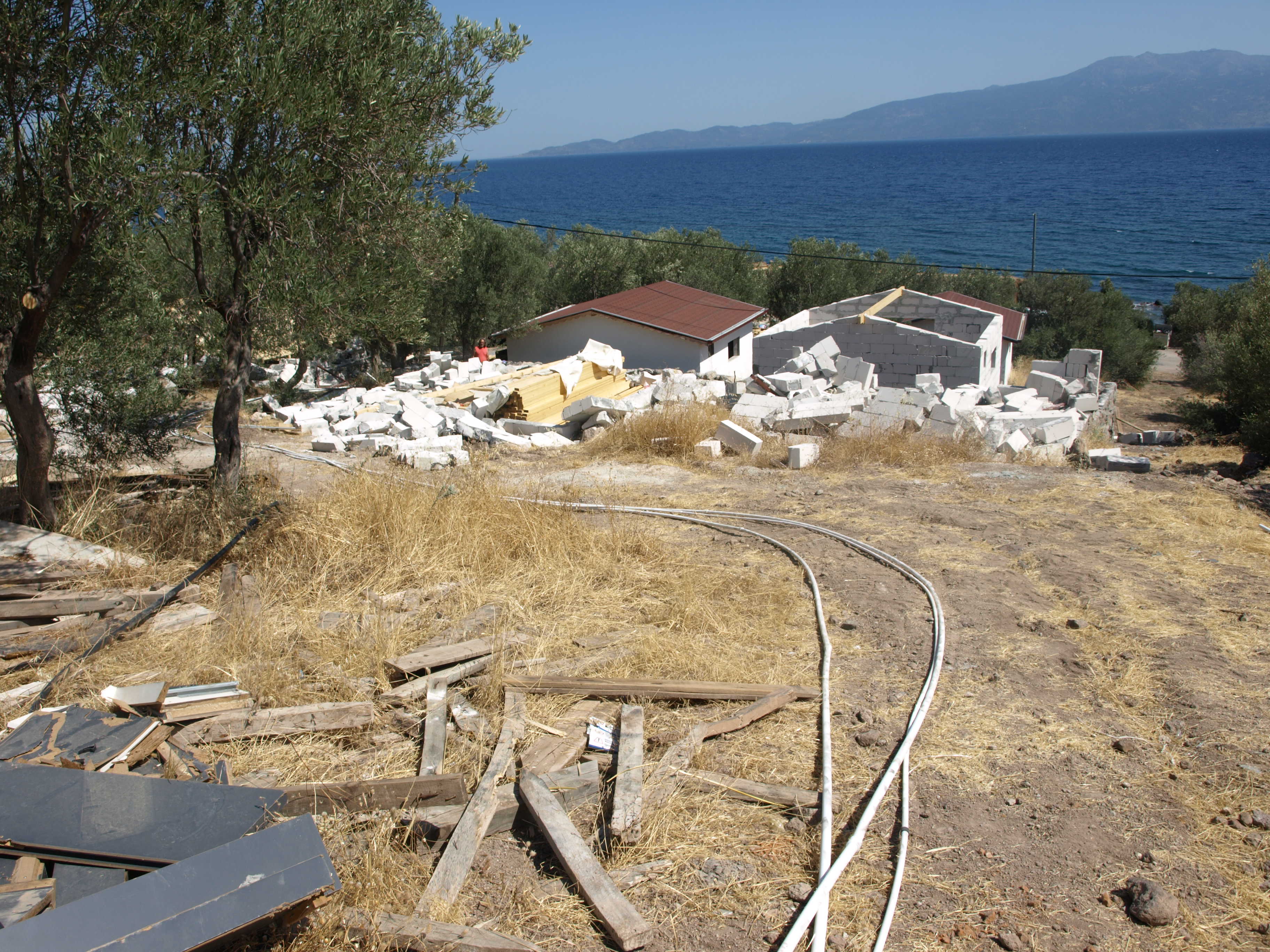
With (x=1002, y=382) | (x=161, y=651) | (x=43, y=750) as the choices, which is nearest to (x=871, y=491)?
(x=161, y=651)

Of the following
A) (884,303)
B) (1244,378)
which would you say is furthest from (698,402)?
(1244,378)

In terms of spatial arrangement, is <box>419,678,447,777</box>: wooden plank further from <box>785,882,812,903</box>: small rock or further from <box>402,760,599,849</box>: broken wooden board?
<box>785,882,812,903</box>: small rock

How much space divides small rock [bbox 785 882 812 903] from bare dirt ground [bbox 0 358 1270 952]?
0.16ft

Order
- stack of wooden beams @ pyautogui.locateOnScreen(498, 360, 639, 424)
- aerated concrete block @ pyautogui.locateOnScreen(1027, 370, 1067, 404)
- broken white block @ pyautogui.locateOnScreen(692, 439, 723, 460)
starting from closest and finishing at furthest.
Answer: broken white block @ pyautogui.locateOnScreen(692, 439, 723, 460) < stack of wooden beams @ pyautogui.locateOnScreen(498, 360, 639, 424) < aerated concrete block @ pyautogui.locateOnScreen(1027, 370, 1067, 404)

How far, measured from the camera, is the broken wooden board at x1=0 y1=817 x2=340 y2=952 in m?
2.90

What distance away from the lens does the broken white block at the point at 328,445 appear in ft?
47.0

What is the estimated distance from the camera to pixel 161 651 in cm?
556

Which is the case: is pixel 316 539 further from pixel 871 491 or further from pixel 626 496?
pixel 871 491

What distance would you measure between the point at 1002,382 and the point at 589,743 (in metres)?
23.9

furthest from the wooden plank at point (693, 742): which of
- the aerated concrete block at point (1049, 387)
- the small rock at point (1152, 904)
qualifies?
the aerated concrete block at point (1049, 387)

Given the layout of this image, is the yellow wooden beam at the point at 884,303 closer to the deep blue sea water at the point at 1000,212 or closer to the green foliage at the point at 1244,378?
the green foliage at the point at 1244,378

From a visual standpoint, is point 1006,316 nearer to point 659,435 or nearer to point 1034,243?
point 1034,243

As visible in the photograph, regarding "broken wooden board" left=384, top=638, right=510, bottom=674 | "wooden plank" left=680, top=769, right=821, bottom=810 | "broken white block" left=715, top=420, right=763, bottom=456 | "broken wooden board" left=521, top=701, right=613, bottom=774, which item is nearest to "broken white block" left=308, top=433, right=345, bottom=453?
"broken white block" left=715, top=420, right=763, bottom=456

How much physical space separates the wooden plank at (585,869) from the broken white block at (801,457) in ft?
27.5
